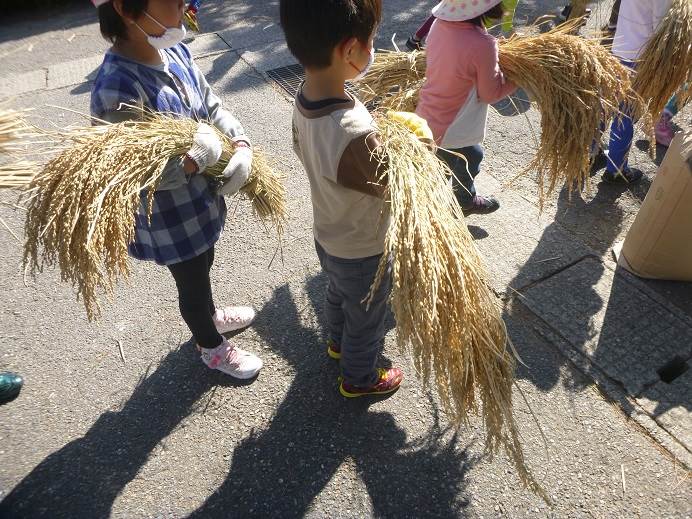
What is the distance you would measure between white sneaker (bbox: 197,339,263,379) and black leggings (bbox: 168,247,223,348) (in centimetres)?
4

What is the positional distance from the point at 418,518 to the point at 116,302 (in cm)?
Result: 196

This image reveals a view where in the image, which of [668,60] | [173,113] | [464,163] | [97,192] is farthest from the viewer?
[464,163]

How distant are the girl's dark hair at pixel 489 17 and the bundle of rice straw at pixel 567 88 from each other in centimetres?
22

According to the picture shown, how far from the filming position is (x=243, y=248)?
10.2ft

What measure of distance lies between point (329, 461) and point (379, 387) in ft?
1.26

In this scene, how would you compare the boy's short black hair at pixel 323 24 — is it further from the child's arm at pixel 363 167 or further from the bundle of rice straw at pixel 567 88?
the bundle of rice straw at pixel 567 88

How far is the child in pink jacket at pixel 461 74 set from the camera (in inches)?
83.7

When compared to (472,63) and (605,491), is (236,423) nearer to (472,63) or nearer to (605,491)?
(605,491)

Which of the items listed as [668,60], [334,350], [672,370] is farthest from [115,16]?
[672,370]

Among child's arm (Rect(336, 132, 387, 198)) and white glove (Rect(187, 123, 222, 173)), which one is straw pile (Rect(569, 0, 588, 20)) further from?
white glove (Rect(187, 123, 222, 173))

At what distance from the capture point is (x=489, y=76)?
2178 mm

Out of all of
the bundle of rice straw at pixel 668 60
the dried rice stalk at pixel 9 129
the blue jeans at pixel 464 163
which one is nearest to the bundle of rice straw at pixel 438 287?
the blue jeans at pixel 464 163

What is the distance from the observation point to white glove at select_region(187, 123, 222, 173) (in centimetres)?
165

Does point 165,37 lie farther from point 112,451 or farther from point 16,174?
point 112,451
